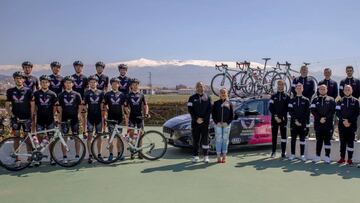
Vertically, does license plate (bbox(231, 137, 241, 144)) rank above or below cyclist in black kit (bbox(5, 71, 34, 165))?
below

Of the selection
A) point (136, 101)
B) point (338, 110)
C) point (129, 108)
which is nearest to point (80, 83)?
point (129, 108)

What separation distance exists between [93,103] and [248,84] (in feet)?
20.8

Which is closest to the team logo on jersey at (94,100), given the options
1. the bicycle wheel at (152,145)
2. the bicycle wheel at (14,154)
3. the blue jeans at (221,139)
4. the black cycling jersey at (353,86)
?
the bicycle wheel at (152,145)

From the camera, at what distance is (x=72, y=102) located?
8.16m

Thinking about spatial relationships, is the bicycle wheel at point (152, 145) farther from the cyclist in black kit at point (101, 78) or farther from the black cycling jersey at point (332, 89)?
the black cycling jersey at point (332, 89)

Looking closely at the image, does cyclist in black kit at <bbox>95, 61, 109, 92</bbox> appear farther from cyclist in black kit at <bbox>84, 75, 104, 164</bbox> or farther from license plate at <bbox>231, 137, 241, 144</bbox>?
license plate at <bbox>231, 137, 241, 144</bbox>

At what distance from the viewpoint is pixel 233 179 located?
A: 6.96 m

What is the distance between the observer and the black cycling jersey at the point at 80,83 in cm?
891

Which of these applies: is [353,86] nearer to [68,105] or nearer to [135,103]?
[135,103]

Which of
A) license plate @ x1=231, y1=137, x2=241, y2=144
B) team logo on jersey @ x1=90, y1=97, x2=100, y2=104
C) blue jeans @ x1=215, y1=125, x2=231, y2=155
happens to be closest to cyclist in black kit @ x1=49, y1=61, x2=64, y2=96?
team logo on jersey @ x1=90, y1=97, x2=100, y2=104

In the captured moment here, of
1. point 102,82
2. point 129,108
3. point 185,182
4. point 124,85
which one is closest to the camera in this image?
point 185,182

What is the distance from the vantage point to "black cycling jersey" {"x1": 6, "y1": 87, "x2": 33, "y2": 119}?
25.7ft

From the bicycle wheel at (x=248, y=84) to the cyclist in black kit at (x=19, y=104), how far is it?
7.27 m

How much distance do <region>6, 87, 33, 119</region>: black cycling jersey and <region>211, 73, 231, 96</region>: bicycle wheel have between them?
6.61m
